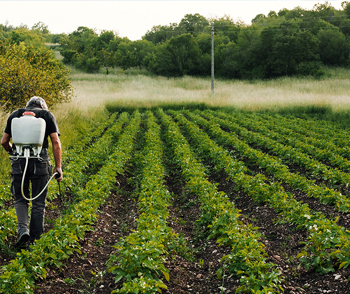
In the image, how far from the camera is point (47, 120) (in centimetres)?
534

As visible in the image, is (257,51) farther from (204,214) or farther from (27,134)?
(27,134)

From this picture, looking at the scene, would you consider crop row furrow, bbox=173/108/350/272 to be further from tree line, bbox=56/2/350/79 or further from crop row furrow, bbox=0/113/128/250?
tree line, bbox=56/2/350/79

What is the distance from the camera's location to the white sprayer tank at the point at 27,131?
5062 mm

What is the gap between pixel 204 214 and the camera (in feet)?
21.5

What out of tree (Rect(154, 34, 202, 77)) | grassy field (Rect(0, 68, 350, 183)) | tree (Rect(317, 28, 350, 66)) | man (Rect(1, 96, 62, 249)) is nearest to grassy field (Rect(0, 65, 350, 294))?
man (Rect(1, 96, 62, 249))

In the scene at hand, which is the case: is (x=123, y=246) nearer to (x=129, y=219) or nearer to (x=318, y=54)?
(x=129, y=219)

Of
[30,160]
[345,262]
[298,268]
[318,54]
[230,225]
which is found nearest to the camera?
[345,262]

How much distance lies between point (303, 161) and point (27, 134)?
25.6 feet

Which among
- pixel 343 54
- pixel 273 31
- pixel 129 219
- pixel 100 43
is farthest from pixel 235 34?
pixel 129 219

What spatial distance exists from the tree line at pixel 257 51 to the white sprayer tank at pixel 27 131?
147ft

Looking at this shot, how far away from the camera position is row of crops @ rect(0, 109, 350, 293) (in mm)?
4363

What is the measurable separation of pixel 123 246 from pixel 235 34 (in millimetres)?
67023

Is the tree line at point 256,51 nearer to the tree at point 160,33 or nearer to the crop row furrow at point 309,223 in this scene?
the tree at point 160,33

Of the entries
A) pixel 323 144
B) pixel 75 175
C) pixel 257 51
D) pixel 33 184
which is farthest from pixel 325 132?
pixel 257 51
